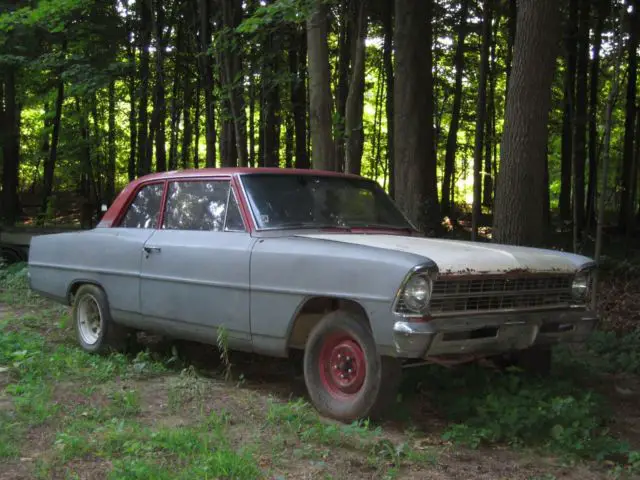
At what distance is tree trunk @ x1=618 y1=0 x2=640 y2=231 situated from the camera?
15461 millimetres

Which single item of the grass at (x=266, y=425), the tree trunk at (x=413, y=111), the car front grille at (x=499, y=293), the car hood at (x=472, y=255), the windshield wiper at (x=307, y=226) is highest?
the tree trunk at (x=413, y=111)

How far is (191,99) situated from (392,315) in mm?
18997

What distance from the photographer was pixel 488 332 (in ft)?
13.9

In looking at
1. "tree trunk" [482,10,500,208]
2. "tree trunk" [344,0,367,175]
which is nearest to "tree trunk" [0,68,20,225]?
"tree trunk" [344,0,367,175]

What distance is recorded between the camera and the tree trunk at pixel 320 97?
9438mm

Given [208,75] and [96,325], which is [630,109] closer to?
[208,75]

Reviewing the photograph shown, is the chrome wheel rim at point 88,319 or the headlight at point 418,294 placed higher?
the headlight at point 418,294

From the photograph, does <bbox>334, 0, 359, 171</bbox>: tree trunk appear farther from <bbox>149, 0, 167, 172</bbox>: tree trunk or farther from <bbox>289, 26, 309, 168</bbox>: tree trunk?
<bbox>149, 0, 167, 172</bbox>: tree trunk

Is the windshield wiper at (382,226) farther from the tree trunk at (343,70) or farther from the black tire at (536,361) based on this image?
the tree trunk at (343,70)

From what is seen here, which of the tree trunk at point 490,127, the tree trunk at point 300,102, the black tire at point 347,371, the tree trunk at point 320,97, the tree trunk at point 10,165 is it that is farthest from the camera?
→ the tree trunk at point 10,165

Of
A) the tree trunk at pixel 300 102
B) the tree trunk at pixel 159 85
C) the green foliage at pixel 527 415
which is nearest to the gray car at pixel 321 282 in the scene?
the green foliage at pixel 527 415

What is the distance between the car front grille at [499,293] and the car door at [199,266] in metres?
1.55

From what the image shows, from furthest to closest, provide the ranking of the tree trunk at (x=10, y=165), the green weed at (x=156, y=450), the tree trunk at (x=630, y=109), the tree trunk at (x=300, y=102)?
the tree trunk at (x=10, y=165)
the tree trunk at (x=300, y=102)
the tree trunk at (x=630, y=109)
the green weed at (x=156, y=450)

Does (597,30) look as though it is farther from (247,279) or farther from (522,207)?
(247,279)
